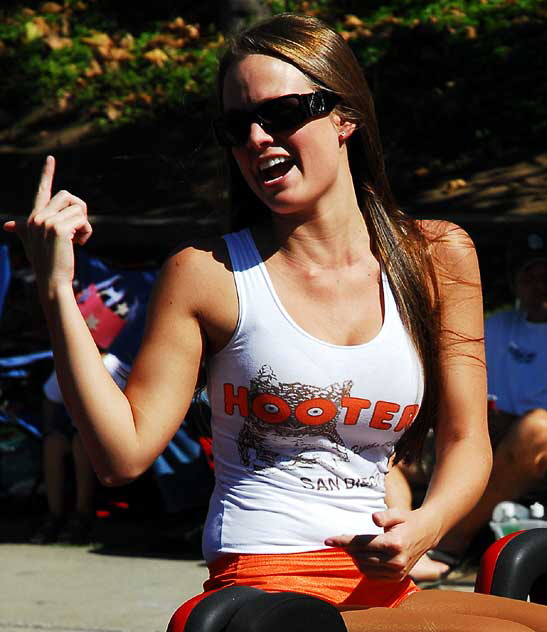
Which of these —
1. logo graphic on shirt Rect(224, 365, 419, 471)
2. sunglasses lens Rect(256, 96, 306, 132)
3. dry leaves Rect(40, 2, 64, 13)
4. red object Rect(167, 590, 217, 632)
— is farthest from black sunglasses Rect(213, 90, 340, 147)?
dry leaves Rect(40, 2, 64, 13)

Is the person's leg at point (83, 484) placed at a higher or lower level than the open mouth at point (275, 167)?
lower

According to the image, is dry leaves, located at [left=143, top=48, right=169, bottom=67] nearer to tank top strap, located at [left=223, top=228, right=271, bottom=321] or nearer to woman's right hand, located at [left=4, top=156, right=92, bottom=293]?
tank top strap, located at [left=223, top=228, right=271, bottom=321]

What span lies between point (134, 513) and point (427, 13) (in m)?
6.42

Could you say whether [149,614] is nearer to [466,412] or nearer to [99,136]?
[466,412]

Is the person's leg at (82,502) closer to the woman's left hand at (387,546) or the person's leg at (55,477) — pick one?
the person's leg at (55,477)

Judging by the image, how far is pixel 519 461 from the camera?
18.7ft

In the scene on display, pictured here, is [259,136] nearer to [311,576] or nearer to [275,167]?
[275,167]

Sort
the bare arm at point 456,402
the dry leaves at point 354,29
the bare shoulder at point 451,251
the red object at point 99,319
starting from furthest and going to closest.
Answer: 1. the dry leaves at point 354,29
2. the red object at point 99,319
3. the bare shoulder at point 451,251
4. the bare arm at point 456,402

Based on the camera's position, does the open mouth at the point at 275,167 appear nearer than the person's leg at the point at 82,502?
Yes

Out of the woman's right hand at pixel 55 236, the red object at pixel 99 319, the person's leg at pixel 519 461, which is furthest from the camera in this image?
the red object at pixel 99 319

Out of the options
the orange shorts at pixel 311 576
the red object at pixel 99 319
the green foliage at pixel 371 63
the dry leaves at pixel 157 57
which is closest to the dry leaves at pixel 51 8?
the green foliage at pixel 371 63

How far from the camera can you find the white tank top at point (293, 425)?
2352 millimetres

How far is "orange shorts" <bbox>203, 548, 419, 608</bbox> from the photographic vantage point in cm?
230

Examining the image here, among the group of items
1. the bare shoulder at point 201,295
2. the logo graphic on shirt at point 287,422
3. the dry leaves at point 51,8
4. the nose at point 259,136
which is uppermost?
the nose at point 259,136
